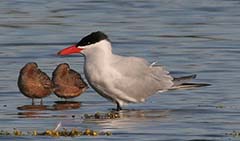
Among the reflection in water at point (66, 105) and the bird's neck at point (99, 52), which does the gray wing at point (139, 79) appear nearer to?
the bird's neck at point (99, 52)

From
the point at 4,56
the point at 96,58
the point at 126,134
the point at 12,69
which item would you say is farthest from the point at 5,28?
the point at 126,134

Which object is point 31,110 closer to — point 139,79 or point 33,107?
point 33,107

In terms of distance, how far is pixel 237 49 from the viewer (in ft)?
61.0

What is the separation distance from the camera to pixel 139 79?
46.2 ft

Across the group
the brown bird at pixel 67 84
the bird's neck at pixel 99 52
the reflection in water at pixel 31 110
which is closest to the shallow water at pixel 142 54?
the reflection in water at pixel 31 110

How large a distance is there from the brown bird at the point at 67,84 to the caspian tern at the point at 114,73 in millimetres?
827

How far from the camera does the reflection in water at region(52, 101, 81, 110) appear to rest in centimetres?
1400

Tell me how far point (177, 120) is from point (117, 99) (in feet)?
4.23

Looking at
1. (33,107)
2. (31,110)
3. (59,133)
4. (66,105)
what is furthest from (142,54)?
(59,133)

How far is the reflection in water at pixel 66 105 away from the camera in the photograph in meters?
14.0

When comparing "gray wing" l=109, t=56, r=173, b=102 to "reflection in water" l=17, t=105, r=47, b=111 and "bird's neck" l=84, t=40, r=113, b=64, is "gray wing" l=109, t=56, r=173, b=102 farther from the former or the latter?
"reflection in water" l=17, t=105, r=47, b=111

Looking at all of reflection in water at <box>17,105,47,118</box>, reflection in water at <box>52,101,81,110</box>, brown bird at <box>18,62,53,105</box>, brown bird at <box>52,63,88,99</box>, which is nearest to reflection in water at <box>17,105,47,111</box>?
reflection in water at <box>17,105,47,118</box>

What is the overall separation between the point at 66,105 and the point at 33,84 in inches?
19.5

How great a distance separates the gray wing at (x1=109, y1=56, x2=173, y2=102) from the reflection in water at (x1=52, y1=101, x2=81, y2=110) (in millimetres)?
682
